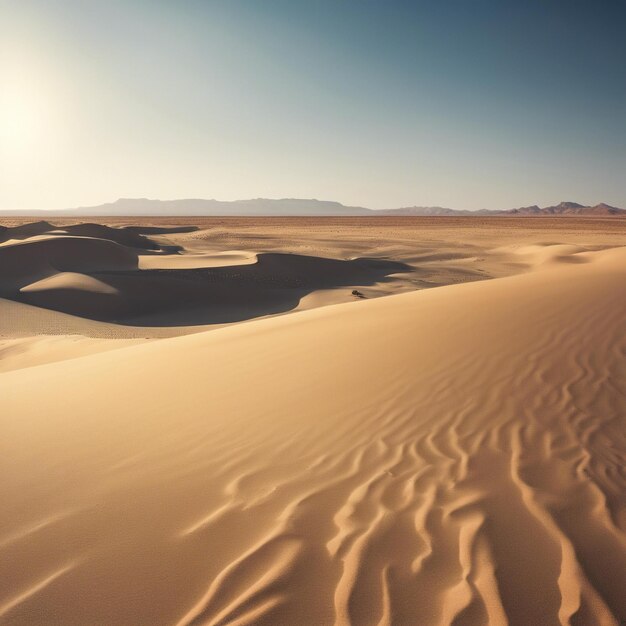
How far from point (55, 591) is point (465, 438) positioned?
8.82 feet

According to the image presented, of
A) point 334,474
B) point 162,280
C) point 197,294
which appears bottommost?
point 197,294

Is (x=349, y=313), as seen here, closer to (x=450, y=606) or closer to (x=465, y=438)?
(x=465, y=438)

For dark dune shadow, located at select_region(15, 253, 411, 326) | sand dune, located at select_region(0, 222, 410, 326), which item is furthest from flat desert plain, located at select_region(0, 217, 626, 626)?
sand dune, located at select_region(0, 222, 410, 326)

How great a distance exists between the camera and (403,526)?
2621 millimetres

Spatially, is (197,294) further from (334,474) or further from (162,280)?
(334,474)

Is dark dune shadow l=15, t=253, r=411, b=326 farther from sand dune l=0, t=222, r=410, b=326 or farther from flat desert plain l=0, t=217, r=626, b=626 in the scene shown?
flat desert plain l=0, t=217, r=626, b=626

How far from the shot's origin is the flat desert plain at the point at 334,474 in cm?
216

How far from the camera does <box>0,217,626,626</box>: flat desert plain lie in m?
2.16

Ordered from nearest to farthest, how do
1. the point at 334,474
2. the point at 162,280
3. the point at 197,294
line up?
1. the point at 334,474
2. the point at 197,294
3. the point at 162,280

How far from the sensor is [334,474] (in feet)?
10.5

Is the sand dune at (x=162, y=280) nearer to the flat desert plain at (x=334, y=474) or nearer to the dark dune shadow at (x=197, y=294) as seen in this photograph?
the dark dune shadow at (x=197, y=294)

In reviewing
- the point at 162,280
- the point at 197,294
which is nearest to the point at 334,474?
the point at 197,294

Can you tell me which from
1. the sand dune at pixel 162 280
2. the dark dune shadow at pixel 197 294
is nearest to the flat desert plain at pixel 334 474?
the dark dune shadow at pixel 197 294

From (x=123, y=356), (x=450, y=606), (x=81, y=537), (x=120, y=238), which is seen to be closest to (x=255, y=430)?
(x=81, y=537)
